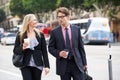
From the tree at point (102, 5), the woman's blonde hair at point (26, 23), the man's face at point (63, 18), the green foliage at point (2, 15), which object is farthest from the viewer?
the green foliage at point (2, 15)

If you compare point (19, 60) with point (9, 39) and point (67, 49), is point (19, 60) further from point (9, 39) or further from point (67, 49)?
point (9, 39)

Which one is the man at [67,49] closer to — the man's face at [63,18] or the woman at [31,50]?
the man's face at [63,18]

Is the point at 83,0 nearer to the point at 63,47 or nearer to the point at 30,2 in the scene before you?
the point at 30,2

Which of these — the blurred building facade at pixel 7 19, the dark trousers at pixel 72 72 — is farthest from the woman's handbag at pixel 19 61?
the blurred building facade at pixel 7 19

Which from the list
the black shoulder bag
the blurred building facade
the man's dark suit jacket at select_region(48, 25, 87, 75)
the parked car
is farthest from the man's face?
the blurred building facade

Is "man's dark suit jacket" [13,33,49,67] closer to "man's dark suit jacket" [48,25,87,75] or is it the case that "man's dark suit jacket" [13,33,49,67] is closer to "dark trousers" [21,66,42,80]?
"dark trousers" [21,66,42,80]

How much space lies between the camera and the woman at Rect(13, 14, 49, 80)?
7371 millimetres

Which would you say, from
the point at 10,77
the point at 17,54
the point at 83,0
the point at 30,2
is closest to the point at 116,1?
the point at 83,0

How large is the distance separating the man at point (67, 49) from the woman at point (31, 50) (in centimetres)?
35

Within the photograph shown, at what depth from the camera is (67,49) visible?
23.3 feet

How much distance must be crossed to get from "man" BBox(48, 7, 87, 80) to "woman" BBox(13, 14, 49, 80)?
0.35 m

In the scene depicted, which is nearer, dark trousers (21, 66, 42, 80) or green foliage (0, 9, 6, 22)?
dark trousers (21, 66, 42, 80)

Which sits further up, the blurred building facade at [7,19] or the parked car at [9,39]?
the parked car at [9,39]

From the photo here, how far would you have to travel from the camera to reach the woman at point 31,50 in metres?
7.37
